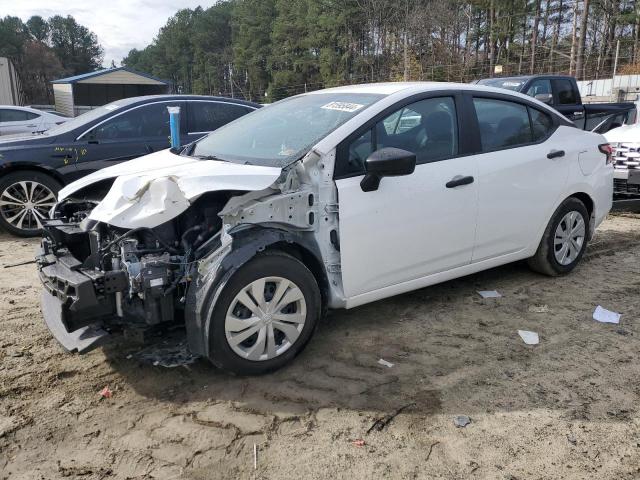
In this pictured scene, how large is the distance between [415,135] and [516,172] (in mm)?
1019

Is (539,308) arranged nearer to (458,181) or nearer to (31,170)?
(458,181)

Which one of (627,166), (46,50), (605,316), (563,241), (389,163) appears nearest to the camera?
(389,163)

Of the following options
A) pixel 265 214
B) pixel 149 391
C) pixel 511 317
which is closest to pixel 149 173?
pixel 265 214

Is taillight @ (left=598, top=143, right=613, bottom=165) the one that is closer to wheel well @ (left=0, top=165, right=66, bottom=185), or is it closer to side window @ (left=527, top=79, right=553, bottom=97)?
side window @ (left=527, top=79, right=553, bottom=97)

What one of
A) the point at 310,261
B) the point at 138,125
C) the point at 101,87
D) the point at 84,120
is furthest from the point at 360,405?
the point at 101,87

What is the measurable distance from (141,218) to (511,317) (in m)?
2.85

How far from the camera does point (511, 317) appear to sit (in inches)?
167

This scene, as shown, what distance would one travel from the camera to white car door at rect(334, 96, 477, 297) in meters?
3.49

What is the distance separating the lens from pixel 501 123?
173 inches

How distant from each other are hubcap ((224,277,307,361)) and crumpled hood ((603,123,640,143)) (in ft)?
21.1

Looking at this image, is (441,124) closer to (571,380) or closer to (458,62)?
(571,380)

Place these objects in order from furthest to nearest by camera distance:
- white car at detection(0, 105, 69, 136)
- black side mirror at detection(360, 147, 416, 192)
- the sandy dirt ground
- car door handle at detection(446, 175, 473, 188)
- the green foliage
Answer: the green foliage
white car at detection(0, 105, 69, 136)
car door handle at detection(446, 175, 473, 188)
black side mirror at detection(360, 147, 416, 192)
the sandy dirt ground

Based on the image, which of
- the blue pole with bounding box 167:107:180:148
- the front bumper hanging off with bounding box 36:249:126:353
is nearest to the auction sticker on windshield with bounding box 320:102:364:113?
the front bumper hanging off with bounding box 36:249:126:353

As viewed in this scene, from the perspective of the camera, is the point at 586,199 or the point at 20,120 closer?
the point at 586,199
